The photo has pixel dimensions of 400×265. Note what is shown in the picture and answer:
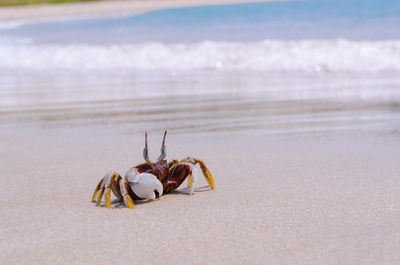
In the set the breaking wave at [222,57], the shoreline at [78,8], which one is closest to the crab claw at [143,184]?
the breaking wave at [222,57]

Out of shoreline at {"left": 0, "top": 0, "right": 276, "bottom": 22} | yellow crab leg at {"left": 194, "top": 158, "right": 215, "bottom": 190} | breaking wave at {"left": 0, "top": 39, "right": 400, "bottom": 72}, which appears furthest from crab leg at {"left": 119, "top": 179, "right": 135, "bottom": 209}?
shoreline at {"left": 0, "top": 0, "right": 276, "bottom": 22}

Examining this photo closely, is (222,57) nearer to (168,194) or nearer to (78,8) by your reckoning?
(168,194)

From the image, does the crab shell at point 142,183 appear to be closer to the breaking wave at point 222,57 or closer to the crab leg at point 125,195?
the crab leg at point 125,195

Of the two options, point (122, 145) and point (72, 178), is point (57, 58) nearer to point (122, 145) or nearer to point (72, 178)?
point (122, 145)

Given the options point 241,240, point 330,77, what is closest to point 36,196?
point 241,240

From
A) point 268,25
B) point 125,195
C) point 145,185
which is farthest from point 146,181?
point 268,25

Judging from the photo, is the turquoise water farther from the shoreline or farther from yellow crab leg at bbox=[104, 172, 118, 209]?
the shoreline
